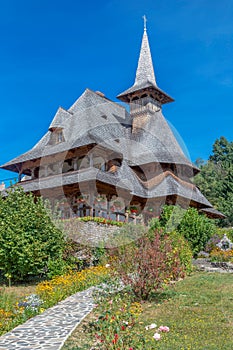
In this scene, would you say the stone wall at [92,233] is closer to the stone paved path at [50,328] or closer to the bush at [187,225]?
the bush at [187,225]

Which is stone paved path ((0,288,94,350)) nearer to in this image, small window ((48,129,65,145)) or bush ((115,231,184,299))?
bush ((115,231,184,299))

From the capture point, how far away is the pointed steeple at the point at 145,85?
95.6 feet

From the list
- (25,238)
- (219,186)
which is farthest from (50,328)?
(219,186)

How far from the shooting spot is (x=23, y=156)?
76.9 ft

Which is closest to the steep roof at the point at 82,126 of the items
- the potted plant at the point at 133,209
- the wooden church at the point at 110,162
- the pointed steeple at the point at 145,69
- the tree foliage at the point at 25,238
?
the wooden church at the point at 110,162

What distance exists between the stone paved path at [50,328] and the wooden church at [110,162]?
9.41m

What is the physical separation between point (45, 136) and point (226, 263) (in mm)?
13939

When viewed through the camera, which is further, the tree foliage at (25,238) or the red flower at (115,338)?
the tree foliage at (25,238)

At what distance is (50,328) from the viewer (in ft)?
23.8

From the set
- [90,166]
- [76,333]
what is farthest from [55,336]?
[90,166]

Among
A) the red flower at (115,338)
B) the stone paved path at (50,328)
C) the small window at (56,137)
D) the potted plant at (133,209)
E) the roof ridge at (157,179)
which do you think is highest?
the small window at (56,137)

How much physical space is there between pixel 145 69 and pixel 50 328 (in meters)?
25.8

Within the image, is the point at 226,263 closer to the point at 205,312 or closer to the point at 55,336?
the point at 205,312

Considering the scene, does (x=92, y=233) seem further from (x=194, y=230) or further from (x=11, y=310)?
(x=11, y=310)
